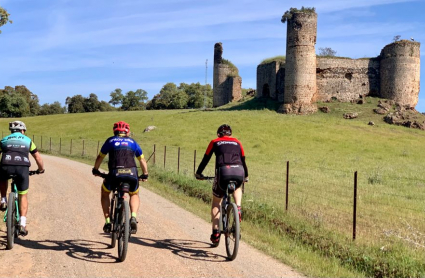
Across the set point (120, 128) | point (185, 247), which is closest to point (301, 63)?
point (185, 247)

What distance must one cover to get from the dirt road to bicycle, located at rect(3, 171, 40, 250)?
0.64 ft

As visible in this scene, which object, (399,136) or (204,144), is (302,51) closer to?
(399,136)

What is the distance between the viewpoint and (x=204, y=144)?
36.4 meters

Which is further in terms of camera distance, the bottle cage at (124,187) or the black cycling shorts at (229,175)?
the black cycling shorts at (229,175)

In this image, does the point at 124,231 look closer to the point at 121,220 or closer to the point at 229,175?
the point at 121,220

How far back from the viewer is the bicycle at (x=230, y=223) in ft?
22.0

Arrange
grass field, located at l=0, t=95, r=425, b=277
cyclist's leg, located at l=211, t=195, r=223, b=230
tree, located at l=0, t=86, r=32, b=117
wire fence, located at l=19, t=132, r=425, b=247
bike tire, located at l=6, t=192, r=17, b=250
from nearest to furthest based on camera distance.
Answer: bike tire, located at l=6, t=192, r=17, b=250
grass field, located at l=0, t=95, r=425, b=277
cyclist's leg, located at l=211, t=195, r=223, b=230
wire fence, located at l=19, t=132, r=425, b=247
tree, located at l=0, t=86, r=32, b=117

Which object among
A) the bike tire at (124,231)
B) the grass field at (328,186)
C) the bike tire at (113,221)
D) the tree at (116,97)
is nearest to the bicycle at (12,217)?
the bike tire at (113,221)

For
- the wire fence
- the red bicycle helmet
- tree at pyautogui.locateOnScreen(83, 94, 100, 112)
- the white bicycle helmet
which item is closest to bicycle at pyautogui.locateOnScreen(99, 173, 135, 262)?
the red bicycle helmet

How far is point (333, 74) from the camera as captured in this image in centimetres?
5919

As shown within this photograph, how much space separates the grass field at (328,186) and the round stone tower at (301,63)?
6.76 meters

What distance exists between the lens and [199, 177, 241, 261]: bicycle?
6.70 metres

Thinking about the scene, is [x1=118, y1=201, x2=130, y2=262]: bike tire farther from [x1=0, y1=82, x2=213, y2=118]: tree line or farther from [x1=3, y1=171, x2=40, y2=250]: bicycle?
[x1=0, y1=82, x2=213, y2=118]: tree line

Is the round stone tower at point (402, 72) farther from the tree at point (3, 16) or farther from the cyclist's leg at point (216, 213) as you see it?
the cyclist's leg at point (216, 213)
